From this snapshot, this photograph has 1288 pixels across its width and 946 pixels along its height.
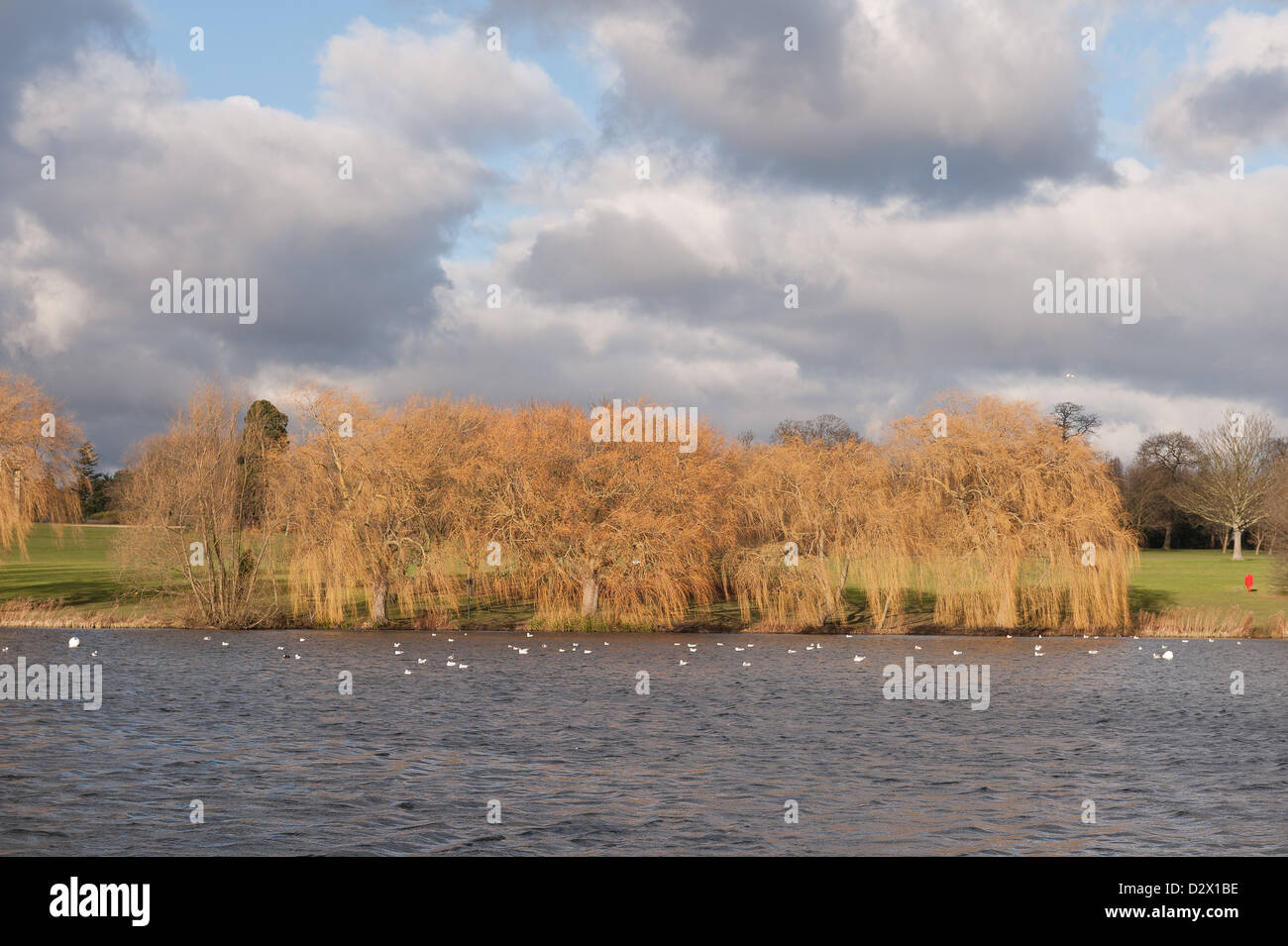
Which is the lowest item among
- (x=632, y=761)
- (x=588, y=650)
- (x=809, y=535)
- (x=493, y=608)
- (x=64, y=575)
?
(x=588, y=650)

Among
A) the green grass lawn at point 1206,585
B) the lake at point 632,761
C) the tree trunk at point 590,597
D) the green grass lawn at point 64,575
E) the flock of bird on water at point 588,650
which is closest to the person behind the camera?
the lake at point 632,761

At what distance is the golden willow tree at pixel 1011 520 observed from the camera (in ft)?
187

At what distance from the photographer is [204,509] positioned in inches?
2266

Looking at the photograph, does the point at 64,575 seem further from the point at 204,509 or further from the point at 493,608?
the point at 493,608

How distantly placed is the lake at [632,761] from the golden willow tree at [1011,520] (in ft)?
39.4

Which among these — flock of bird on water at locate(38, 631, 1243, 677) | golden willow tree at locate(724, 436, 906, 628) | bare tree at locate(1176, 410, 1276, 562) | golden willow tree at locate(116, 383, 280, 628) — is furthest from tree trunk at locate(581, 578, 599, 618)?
bare tree at locate(1176, 410, 1276, 562)

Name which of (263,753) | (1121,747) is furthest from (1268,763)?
(263,753)

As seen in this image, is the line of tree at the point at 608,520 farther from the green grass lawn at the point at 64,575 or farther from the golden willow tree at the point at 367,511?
the green grass lawn at the point at 64,575

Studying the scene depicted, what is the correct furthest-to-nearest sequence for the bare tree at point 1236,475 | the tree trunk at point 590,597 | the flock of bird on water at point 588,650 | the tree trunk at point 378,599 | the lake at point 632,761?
the bare tree at point 1236,475 < the tree trunk at point 590,597 < the tree trunk at point 378,599 < the flock of bird on water at point 588,650 < the lake at point 632,761

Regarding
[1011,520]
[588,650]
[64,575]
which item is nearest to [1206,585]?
[1011,520]

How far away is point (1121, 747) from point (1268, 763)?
3.10 metres

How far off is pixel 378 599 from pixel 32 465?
17.7 meters

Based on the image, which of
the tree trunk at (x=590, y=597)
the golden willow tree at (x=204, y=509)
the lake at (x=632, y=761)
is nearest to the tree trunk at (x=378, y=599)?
the golden willow tree at (x=204, y=509)
